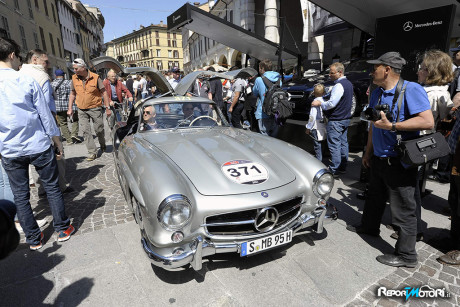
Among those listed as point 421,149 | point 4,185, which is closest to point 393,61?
point 421,149

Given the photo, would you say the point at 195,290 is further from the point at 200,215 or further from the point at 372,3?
the point at 372,3

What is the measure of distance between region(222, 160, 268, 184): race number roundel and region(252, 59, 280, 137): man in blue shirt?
269 cm

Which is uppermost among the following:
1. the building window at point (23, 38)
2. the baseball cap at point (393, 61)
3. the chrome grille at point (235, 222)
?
the building window at point (23, 38)

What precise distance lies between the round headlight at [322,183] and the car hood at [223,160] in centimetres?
24

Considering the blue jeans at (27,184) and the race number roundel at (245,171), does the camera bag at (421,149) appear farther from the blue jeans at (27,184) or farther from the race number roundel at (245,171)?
the blue jeans at (27,184)

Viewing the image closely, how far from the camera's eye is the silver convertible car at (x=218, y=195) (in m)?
2.04

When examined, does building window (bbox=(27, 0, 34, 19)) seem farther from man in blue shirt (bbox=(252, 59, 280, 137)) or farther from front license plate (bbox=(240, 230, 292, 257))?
front license plate (bbox=(240, 230, 292, 257))

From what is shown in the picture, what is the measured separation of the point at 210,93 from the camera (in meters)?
8.25

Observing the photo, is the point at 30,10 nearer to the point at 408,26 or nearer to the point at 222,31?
the point at 222,31

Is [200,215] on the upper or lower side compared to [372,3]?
lower

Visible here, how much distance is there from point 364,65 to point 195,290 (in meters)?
7.41

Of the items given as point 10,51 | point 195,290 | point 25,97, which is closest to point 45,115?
point 25,97

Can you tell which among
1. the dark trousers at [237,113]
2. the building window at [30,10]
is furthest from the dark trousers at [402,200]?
the building window at [30,10]

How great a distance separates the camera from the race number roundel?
7.63 feet
